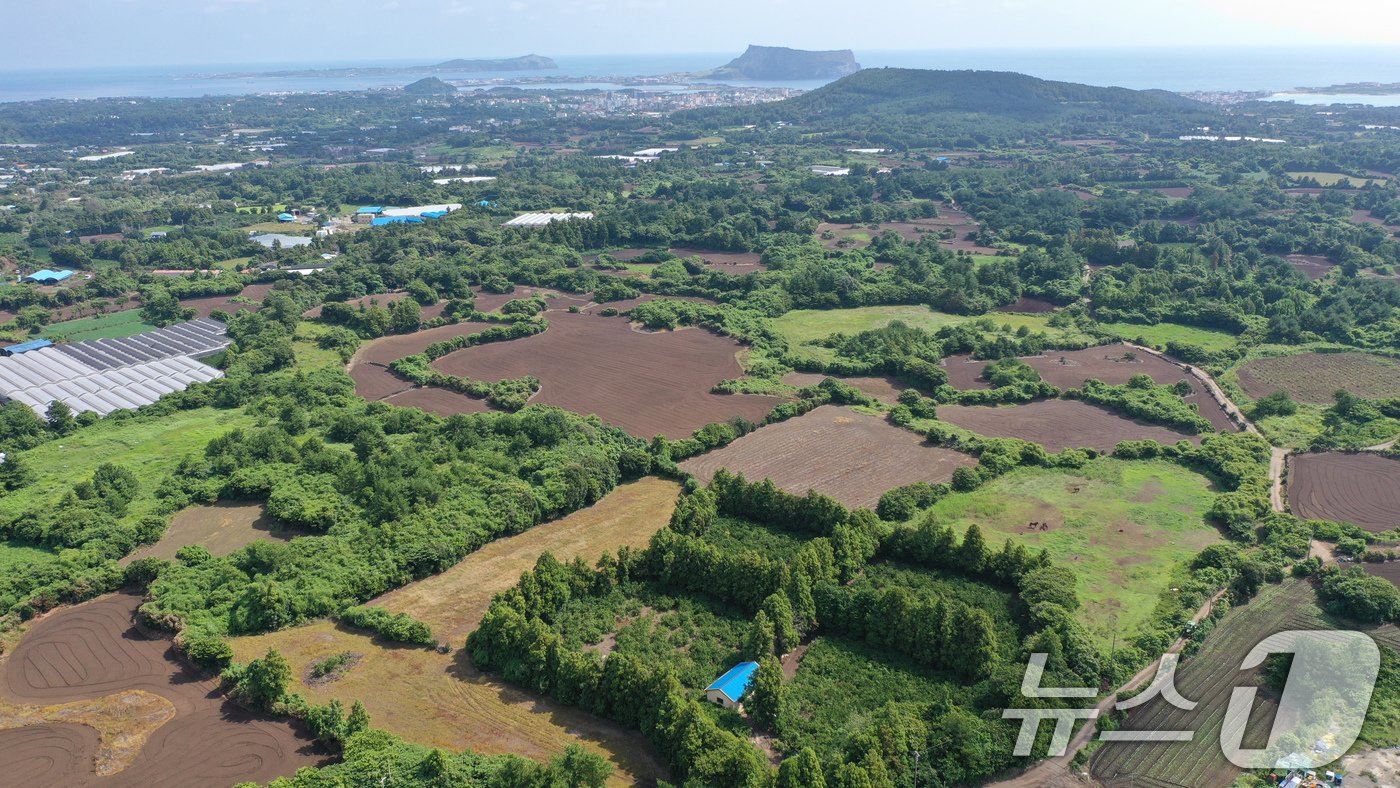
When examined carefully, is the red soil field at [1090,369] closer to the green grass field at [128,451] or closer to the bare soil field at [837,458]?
the bare soil field at [837,458]

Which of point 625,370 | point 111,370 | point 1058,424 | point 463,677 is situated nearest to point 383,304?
point 111,370

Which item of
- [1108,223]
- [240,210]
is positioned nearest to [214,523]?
[240,210]

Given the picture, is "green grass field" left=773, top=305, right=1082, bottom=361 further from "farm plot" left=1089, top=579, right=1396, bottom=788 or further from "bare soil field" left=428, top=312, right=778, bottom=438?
"farm plot" left=1089, top=579, right=1396, bottom=788

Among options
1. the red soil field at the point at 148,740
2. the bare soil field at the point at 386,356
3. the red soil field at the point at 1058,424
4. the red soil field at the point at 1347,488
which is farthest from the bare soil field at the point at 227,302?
the red soil field at the point at 1347,488

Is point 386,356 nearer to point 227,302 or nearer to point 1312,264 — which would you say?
point 227,302

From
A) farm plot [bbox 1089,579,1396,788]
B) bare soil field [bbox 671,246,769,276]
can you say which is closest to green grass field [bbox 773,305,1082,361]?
bare soil field [bbox 671,246,769,276]

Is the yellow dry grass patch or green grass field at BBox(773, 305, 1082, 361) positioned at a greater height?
green grass field at BBox(773, 305, 1082, 361)

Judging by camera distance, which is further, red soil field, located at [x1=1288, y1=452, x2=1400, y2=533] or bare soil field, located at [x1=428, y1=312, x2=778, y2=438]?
bare soil field, located at [x1=428, y1=312, x2=778, y2=438]
